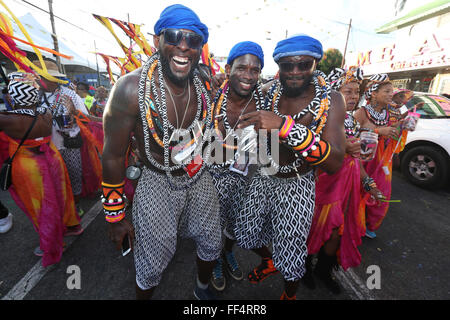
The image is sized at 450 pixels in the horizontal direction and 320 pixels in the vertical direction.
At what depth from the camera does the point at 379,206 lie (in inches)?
123

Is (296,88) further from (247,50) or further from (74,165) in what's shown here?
(74,165)

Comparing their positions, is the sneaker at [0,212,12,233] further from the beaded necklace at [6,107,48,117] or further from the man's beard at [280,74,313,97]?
the man's beard at [280,74,313,97]

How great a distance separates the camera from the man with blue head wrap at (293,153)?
159 cm

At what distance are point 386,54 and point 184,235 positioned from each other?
20.1 meters

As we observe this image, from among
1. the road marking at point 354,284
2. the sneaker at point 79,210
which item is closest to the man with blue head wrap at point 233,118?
the road marking at point 354,284

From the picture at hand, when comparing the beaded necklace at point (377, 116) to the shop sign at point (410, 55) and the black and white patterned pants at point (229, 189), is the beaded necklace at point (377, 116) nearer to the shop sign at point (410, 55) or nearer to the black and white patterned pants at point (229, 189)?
the black and white patterned pants at point (229, 189)

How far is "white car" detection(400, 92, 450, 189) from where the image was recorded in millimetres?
4773

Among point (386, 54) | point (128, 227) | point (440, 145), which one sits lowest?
point (440, 145)

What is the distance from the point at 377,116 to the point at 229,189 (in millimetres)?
2463

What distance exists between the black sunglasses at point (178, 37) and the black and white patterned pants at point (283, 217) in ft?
3.99

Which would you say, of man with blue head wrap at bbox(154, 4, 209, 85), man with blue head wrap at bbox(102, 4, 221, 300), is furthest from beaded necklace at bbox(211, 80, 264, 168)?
man with blue head wrap at bbox(154, 4, 209, 85)

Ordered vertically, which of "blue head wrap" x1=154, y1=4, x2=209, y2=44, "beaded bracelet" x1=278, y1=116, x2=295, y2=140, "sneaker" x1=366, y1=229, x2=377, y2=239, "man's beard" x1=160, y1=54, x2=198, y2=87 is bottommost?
"sneaker" x1=366, y1=229, x2=377, y2=239

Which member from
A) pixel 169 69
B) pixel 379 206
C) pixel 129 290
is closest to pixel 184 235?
pixel 129 290
